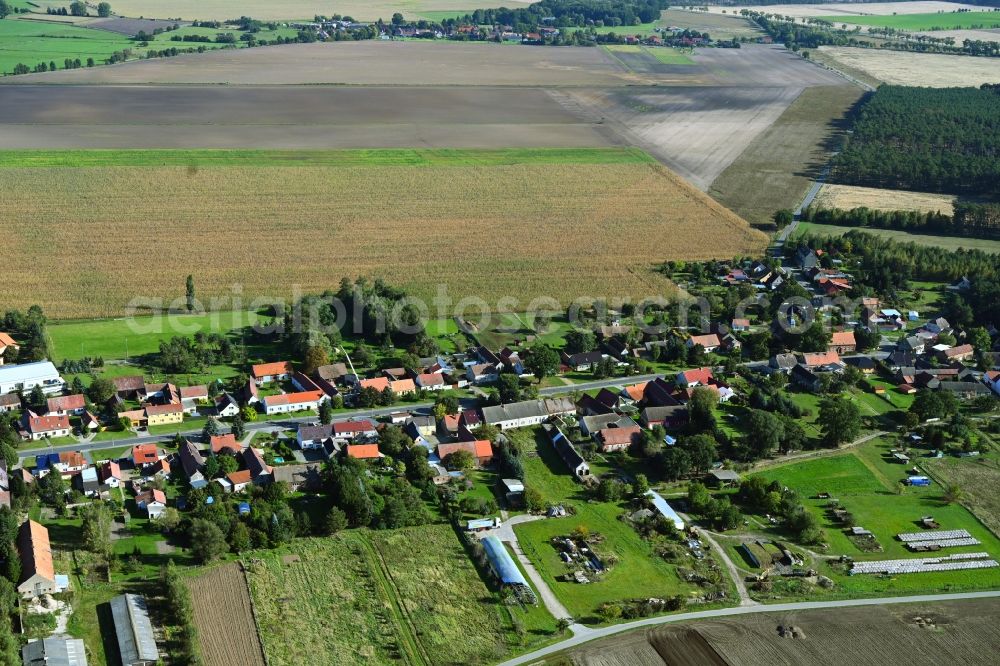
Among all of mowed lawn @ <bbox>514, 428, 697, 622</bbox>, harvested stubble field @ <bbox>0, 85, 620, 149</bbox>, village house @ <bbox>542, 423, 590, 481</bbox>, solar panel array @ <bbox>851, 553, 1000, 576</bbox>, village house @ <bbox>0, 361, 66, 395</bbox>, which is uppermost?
harvested stubble field @ <bbox>0, 85, 620, 149</bbox>

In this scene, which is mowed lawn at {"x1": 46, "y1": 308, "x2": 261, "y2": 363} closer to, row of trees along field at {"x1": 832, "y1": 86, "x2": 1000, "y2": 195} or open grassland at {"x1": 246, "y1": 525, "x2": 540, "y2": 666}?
open grassland at {"x1": 246, "y1": 525, "x2": 540, "y2": 666}

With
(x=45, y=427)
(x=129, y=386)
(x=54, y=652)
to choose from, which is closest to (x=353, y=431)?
(x=129, y=386)

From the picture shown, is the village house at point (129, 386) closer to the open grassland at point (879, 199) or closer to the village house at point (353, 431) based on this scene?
the village house at point (353, 431)

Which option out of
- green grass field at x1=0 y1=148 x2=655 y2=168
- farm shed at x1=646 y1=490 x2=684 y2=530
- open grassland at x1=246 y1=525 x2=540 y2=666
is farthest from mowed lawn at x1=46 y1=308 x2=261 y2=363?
green grass field at x1=0 y1=148 x2=655 y2=168

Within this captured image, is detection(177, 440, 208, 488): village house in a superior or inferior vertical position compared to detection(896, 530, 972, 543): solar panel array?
superior

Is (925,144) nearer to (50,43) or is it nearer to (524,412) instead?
(524,412)

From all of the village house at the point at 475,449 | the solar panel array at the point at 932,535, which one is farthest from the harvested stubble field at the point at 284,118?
the solar panel array at the point at 932,535
